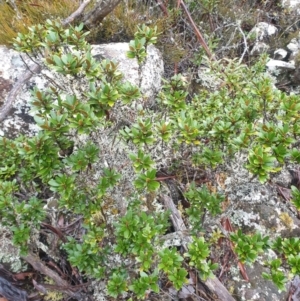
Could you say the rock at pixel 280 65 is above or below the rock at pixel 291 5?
below

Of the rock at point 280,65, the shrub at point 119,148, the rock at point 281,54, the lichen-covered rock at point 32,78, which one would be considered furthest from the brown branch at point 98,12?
the rock at point 281,54

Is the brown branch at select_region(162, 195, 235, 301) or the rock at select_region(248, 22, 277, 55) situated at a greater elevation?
the rock at select_region(248, 22, 277, 55)

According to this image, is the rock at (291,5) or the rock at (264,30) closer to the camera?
the rock at (264,30)

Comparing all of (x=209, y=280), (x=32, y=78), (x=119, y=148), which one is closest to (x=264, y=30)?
(x=32, y=78)

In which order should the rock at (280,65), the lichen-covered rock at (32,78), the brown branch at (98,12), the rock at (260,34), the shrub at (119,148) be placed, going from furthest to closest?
the rock at (260,34), the rock at (280,65), the brown branch at (98,12), the lichen-covered rock at (32,78), the shrub at (119,148)

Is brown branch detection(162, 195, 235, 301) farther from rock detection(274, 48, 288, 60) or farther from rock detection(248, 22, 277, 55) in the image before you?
rock detection(274, 48, 288, 60)

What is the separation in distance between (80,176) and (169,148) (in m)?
0.50

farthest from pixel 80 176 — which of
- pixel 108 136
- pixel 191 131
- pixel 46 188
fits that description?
pixel 46 188

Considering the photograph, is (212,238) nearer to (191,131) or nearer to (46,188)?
(191,131)

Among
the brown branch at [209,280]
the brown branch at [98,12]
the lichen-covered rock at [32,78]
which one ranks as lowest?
the brown branch at [209,280]

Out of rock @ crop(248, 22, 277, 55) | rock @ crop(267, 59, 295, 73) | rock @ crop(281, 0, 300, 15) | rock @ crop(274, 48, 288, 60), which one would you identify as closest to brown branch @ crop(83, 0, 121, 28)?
rock @ crop(248, 22, 277, 55)

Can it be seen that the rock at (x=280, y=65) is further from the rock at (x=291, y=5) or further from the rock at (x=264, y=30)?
the rock at (x=291, y=5)

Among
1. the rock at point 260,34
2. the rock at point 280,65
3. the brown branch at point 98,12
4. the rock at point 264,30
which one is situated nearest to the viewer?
the brown branch at point 98,12

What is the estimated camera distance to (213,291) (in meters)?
1.92
